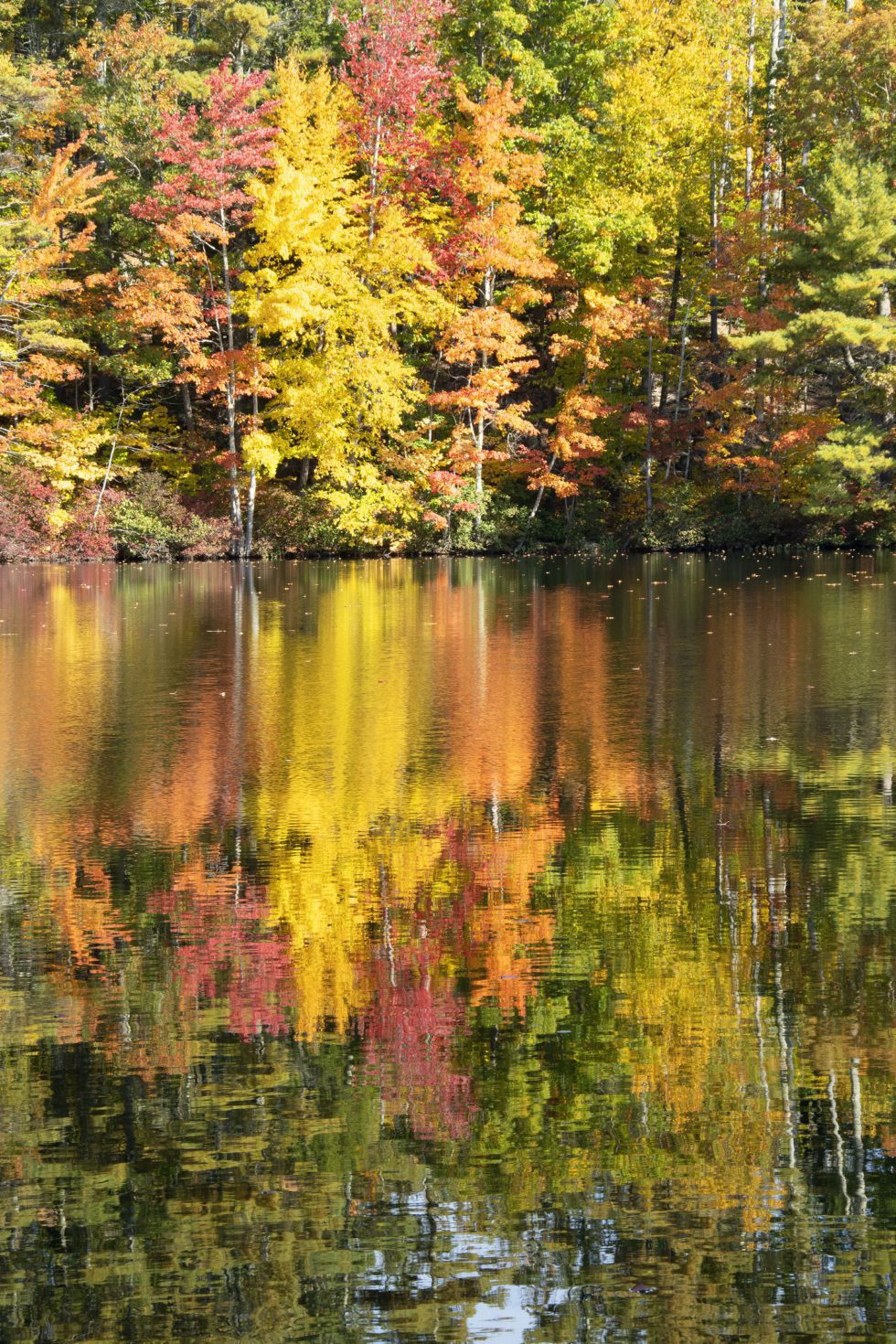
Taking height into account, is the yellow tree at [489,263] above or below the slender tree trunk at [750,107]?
below

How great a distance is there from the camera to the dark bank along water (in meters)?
3.24

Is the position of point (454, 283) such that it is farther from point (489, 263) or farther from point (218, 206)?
point (218, 206)

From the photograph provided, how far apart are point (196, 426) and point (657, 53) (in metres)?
17.3

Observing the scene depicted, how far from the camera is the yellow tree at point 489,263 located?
125 ft

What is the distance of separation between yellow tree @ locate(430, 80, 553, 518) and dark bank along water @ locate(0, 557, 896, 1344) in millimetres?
28435

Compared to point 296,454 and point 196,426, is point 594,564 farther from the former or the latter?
point 196,426

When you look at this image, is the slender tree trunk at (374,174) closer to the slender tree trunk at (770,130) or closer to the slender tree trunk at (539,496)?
the slender tree trunk at (539,496)

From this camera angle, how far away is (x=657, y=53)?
138 feet

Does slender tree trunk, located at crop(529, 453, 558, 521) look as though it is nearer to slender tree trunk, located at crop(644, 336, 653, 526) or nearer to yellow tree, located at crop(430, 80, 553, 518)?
yellow tree, located at crop(430, 80, 553, 518)

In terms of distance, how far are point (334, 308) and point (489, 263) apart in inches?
172

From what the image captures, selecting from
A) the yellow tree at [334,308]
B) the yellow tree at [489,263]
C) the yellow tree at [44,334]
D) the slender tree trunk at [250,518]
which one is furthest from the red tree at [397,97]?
the slender tree trunk at [250,518]

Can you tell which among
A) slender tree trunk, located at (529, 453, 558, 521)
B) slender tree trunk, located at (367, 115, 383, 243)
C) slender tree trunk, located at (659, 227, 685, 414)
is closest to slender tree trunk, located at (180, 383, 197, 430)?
slender tree trunk, located at (367, 115, 383, 243)

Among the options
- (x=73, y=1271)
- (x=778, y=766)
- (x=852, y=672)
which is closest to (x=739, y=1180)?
(x=73, y=1271)

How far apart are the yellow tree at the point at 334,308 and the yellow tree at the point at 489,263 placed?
1.27m
